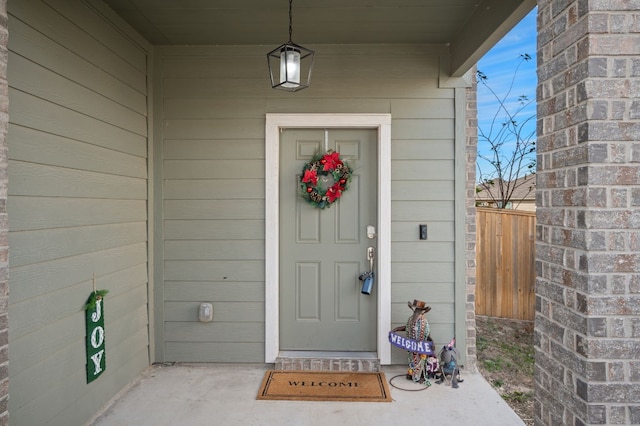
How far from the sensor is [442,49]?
3221 mm

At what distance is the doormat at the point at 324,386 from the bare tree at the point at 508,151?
3.42m

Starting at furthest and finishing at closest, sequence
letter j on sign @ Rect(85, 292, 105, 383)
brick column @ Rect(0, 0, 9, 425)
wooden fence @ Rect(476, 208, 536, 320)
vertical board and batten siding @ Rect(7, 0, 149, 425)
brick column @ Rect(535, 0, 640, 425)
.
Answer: wooden fence @ Rect(476, 208, 536, 320) → letter j on sign @ Rect(85, 292, 105, 383) → vertical board and batten siding @ Rect(7, 0, 149, 425) → brick column @ Rect(0, 0, 9, 425) → brick column @ Rect(535, 0, 640, 425)

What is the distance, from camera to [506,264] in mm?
4352

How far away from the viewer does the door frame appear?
3203mm

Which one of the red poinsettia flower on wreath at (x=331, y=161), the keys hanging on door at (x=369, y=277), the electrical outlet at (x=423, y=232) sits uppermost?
the red poinsettia flower on wreath at (x=331, y=161)

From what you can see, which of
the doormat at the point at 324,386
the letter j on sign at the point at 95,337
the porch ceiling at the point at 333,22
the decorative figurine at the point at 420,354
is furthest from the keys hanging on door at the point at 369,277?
the letter j on sign at the point at 95,337

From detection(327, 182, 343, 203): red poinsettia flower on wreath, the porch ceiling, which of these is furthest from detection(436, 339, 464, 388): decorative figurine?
the porch ceiling

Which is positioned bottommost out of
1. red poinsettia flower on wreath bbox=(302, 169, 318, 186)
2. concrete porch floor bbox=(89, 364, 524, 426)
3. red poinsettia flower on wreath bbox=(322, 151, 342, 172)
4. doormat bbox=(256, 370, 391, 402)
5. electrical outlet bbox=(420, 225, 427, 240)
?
concrete porch floor bbox=(89, 364, 524, 426)

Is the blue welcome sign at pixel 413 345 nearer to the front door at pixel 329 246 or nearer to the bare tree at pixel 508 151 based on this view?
the front door at pixel 329 246

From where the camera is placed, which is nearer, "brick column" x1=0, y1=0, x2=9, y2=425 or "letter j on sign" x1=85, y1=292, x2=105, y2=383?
"brick column" x1=0, y1=0, x2=9, y2=425

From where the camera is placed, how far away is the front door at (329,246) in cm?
329

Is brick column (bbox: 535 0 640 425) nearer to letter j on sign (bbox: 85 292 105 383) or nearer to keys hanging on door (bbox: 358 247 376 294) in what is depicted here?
keys hanging on door (bbox: 358 247 376 294)

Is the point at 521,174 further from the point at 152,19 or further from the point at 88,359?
the point at 88,359

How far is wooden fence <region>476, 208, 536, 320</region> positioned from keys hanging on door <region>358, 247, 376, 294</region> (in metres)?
1.74
